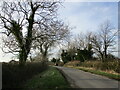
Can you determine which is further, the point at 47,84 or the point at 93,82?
the point at 93,82

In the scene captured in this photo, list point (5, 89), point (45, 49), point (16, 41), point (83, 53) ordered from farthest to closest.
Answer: point (83, 53) → point (45, 49) → point (16, 41) → point (5, 89)

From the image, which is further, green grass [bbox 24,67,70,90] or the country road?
the country road

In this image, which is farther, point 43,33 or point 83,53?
point 83,53

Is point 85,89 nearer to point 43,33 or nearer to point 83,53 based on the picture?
point 43,33

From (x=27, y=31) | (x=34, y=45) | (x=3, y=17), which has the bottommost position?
(x=34, y=45)

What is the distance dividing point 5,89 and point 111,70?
21.4 meters

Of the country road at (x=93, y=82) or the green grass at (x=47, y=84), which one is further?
the country road at (x=93, y=82)

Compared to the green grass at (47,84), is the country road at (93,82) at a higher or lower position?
lower

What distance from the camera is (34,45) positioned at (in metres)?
32.2

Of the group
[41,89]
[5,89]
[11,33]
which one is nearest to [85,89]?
[41,89]

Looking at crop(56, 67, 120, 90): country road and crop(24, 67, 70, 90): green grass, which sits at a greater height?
crop(24, 67, 70, 90): green grass

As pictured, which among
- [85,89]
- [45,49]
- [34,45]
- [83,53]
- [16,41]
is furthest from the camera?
[83,53]

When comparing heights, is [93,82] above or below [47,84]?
below

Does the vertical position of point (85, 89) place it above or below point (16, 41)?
below
